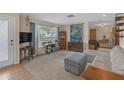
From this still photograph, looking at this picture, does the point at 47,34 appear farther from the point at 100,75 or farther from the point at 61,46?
the point at 100,75

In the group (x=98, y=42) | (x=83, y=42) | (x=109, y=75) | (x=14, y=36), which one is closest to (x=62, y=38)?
(x=83, y=42)

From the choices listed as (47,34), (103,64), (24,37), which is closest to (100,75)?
(103,64)

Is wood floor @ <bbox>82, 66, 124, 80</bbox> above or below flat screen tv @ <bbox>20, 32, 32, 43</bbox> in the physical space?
below

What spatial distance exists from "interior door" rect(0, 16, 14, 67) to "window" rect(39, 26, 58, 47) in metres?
2.95

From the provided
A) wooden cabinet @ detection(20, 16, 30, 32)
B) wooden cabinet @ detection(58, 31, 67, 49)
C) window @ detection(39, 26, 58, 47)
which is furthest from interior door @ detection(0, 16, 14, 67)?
Result: wooden cabinet @ detection(58, 31, 67, 49)

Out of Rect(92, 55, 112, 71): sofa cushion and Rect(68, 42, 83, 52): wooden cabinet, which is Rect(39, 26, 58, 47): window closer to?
Rect(68, 42, 83, 52): wooden cabinet

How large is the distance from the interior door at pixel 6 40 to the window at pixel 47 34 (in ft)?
9.68

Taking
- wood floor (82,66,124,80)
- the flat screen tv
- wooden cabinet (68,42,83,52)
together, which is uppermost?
the flat screen tv

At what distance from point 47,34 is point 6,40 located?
397 centimetres

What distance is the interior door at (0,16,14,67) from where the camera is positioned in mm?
3875
